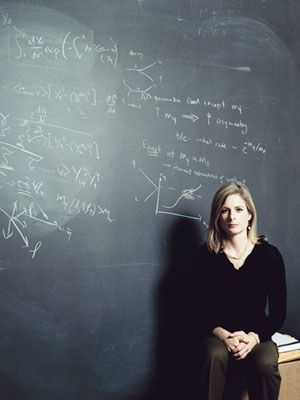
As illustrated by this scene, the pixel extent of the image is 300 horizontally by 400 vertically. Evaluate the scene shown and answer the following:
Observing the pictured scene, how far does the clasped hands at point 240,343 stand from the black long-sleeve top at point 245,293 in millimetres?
68

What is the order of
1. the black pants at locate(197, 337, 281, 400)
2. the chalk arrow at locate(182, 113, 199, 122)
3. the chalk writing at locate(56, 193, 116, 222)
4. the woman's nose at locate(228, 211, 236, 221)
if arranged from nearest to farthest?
the black pants at locate(197, 337, 281, 400), the chalk writing at locate(56, 193, 116, 222), the woman's nose at locate(228, 211, 236, 221), the chalk arrow at locate(182, 113, 199, 122)

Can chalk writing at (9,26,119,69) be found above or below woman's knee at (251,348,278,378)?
above

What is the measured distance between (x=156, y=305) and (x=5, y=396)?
0.81 meters

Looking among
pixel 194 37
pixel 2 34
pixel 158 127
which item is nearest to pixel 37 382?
pixel 158 127

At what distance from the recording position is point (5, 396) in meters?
2.20

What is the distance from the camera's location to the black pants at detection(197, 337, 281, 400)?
2119 millimetres

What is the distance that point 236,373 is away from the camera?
2.23m

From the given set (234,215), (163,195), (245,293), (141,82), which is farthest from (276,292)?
(141,82)

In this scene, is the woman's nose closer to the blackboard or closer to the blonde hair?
the blonde hair

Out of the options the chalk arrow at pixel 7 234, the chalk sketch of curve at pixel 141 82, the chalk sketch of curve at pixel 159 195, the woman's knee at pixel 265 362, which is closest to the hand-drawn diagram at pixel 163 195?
the chalk sketch of curve at pixel 159 195

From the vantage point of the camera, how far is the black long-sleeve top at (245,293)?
2324 mm

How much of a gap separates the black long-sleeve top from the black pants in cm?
11

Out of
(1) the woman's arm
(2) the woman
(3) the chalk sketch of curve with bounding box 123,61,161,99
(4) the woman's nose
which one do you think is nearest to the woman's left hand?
(2) the woman

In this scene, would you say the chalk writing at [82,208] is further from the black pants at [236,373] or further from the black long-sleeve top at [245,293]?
the black pants at [236,373]
